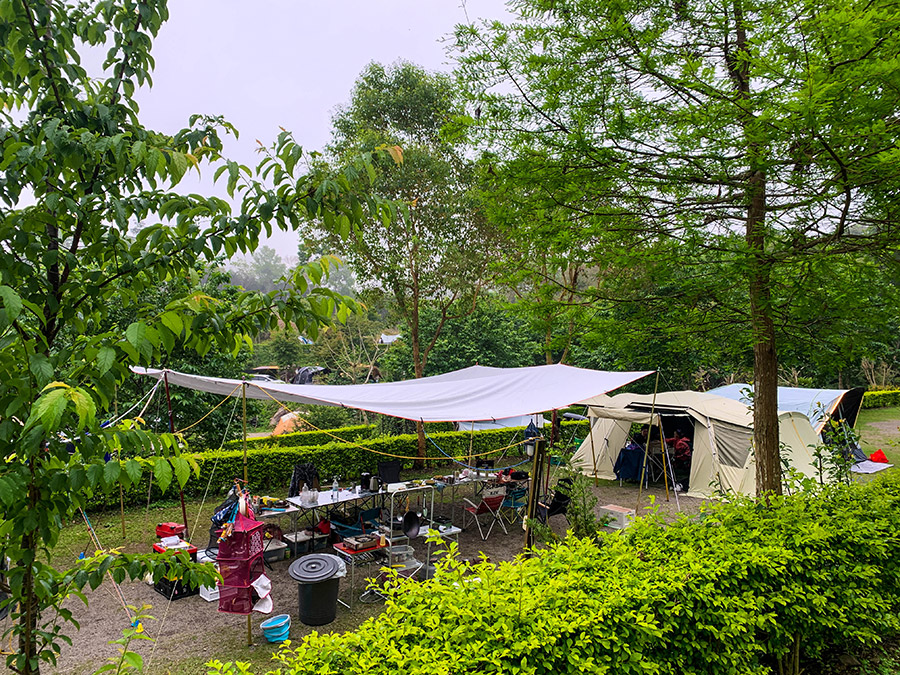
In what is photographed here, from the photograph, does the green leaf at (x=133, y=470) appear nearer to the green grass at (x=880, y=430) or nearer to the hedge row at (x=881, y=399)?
the green grass at (x=880, y=430)

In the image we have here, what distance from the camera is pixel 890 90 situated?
2648 millimetres

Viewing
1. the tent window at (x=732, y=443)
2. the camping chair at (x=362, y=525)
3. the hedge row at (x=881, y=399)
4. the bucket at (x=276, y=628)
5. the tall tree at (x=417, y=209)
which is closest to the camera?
the bucket at (x=276, y=628)

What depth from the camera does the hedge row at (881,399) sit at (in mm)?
19847

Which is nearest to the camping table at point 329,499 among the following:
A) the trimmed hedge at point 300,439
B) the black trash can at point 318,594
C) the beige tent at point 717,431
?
the black trash can at point 318,594

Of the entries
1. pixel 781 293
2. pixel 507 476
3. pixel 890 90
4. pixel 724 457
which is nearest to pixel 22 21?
pixel 890 90

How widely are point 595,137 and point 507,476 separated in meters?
6.91

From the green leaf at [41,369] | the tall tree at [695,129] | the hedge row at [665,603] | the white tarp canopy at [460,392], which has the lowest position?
the hedge row at [665,603]

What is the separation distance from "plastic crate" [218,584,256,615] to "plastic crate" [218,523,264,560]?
0.28 m

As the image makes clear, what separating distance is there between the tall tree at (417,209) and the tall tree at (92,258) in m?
10.8

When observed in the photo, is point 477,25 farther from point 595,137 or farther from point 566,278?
point 566,278

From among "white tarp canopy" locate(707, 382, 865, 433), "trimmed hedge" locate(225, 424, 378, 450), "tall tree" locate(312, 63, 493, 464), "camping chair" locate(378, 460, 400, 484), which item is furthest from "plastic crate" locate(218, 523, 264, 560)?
→ "white tarp canopy" locate(707, 382, 865, 433)

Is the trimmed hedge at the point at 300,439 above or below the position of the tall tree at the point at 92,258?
below

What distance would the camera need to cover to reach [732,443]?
9.95 metres

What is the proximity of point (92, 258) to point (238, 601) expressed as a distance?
4.02 m
